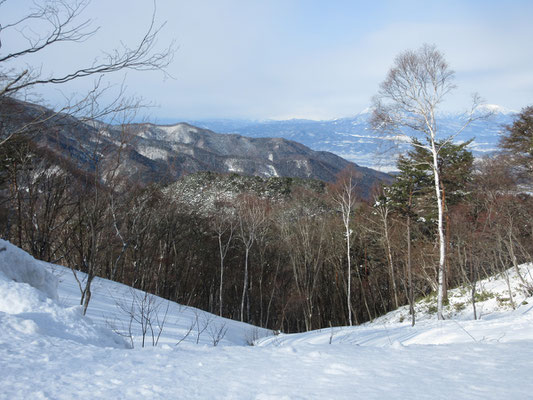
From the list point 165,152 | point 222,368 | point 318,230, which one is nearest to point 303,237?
point 318,230

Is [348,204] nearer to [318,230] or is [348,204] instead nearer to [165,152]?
[318,230]

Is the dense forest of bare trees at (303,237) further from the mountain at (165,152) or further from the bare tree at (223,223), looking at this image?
the mountain at (165,152)

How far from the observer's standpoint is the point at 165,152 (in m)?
72.1

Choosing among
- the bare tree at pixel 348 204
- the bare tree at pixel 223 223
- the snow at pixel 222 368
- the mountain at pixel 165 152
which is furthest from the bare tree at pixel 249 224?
the snow at pixel 222 368

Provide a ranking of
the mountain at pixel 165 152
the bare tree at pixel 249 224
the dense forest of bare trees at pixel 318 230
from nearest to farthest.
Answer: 1. the mountain at pixel 165 152
2. the dense forest of bare trees at pixel 318 230
3. the bare tree at pixel 249 224

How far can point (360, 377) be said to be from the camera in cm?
256

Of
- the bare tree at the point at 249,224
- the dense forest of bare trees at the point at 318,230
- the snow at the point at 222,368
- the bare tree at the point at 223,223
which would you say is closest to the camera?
the snow at the point at 222,368

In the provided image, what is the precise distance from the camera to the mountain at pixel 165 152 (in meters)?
5.50

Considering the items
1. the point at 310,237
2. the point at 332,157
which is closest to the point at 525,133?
the point at 310,237

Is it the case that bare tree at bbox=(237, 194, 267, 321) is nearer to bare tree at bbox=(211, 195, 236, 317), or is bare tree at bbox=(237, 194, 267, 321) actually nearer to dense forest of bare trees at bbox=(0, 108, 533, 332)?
dense forest of bare trees at bbox=(0, 108, 533, 332)

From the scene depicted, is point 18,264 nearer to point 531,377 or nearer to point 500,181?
point 531,377

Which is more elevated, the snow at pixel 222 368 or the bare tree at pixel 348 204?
the bare tree at pixel 348 204

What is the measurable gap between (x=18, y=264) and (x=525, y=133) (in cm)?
2591

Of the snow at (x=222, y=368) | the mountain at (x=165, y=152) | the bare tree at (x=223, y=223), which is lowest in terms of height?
the snow at (x=222, y=368)
